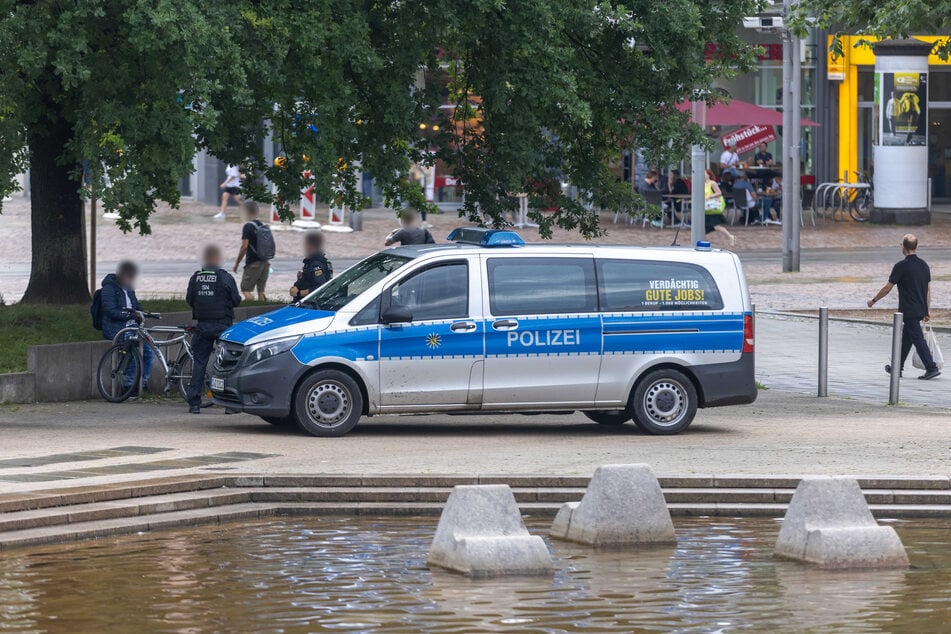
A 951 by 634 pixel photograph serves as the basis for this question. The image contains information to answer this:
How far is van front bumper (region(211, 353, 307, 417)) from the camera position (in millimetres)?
13680

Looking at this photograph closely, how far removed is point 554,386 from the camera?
14.2m

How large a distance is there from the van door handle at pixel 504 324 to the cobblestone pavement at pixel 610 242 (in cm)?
1126

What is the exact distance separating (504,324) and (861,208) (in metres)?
30.7

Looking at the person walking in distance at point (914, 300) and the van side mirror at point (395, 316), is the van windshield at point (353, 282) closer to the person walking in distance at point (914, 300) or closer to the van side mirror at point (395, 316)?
the van side mirror at point (395, 316)

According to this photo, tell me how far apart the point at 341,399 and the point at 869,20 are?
13621mm

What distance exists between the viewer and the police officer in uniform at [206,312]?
15430mm

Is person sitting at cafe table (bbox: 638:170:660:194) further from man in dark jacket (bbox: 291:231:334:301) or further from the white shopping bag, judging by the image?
man in dark jacket (bbox: 291:231:334:301)

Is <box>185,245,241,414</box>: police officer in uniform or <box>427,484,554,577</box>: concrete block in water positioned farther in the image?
<box>185,245,241,414</box>: police officer in uniform

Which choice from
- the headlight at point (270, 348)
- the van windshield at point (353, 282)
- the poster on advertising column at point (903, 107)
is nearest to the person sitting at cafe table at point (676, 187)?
the poster on advertising column at point (903, 107)

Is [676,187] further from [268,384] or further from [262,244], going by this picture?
[268,384]

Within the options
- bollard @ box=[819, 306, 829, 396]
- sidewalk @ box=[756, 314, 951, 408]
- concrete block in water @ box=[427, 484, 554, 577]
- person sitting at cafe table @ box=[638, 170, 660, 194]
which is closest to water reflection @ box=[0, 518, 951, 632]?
concrete block in water @ box=[427, 484, 554, 577]

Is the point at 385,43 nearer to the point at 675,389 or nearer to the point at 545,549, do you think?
the point at 675,389

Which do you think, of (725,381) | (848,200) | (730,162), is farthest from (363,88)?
(848,200)

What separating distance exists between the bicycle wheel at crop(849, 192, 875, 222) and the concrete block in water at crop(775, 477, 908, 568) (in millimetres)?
34104
